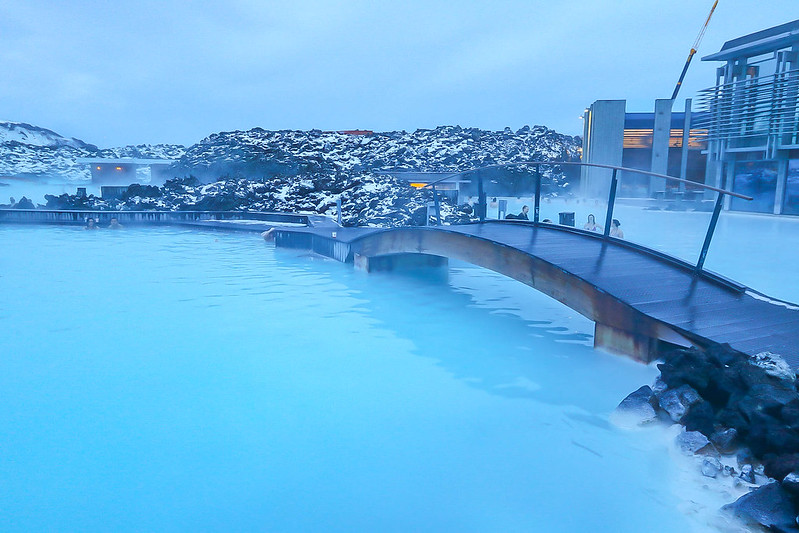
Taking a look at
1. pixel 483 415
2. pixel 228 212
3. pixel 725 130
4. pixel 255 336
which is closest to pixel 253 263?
pixel 255 336

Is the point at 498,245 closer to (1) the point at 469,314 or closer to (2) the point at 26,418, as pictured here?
(1) the point at 469,314

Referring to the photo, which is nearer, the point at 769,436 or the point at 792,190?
the point at 769,436

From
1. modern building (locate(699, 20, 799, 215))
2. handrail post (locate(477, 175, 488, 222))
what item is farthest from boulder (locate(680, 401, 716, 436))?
modern building (locate(699, 20, 799, 215))

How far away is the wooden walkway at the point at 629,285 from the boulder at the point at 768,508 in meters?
1.60

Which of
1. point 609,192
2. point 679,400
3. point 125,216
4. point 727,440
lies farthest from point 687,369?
point 125,216

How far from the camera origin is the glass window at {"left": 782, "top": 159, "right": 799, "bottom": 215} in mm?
23703

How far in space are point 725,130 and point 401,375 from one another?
27.4 meters

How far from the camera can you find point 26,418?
214 inches

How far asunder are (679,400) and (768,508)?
1405mm

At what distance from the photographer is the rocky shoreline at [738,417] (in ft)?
11.0

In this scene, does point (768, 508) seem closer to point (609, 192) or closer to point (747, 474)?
point (747, 474)

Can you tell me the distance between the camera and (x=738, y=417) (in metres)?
4.15

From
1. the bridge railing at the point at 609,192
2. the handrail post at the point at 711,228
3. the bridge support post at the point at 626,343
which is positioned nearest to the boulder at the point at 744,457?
the bridge support post at the point at 626,343

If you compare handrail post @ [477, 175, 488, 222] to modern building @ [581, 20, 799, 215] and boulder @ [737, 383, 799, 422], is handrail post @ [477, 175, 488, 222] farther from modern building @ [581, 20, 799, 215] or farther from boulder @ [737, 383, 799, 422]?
modern building @ [581, 20, 799, 215]
